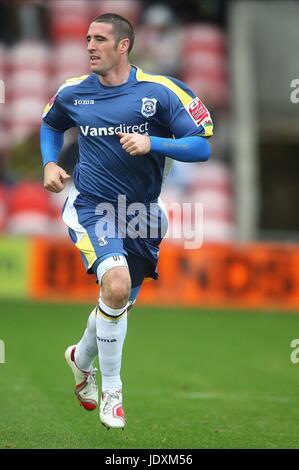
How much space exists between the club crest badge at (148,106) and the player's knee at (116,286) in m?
0.99

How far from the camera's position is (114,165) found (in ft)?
20.5

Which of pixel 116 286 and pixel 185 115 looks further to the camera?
pixel 185 115

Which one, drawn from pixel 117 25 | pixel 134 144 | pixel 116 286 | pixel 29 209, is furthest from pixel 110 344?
pixel 29 209

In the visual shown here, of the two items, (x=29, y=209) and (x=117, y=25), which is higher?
(x=117, y=25)

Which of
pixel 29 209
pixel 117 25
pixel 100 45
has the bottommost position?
pixel 29 209

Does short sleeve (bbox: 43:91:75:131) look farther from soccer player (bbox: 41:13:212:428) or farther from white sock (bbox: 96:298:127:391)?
white sock (bbox: 96:298:127:391)

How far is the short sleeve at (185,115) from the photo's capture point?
6129 millimetres

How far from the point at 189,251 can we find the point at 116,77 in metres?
8.39

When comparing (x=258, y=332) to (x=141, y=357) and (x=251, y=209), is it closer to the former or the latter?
(x=141, y=357)

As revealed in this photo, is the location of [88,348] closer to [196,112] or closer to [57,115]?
[57,115]

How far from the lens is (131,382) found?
26.9 ft

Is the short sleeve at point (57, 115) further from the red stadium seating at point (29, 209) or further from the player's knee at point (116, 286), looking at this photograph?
the red stadium seating at point (29, 209)
